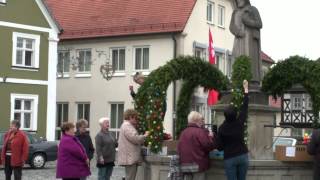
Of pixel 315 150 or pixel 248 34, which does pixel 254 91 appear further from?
pixel 315 150

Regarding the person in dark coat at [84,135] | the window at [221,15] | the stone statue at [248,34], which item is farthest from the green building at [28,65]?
the stone statue at [248,34]

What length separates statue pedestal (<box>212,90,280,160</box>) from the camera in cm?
1397

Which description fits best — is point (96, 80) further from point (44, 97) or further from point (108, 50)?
point (44, 97)

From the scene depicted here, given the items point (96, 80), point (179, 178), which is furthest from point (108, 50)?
point (179, 178)

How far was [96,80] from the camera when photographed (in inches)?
1721

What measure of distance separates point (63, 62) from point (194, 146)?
33615 mm

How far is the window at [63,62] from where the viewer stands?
44719 millimetres

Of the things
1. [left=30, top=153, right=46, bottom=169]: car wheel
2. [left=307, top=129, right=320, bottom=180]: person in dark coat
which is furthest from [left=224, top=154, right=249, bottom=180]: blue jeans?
[left=30, top=153, right=46, bottom=169]: car wheel

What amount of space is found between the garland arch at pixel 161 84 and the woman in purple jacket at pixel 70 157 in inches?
84.9

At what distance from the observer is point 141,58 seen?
138ft

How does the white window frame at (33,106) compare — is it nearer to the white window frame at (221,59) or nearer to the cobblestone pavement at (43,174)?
the cobblestone pavement at (43,174)

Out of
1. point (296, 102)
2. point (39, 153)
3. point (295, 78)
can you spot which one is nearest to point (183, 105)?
point (295, 78)

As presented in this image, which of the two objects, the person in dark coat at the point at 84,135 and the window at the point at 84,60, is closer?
the person in dark coat at the point at 84,135

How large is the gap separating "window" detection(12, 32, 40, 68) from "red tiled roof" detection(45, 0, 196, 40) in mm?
6847
